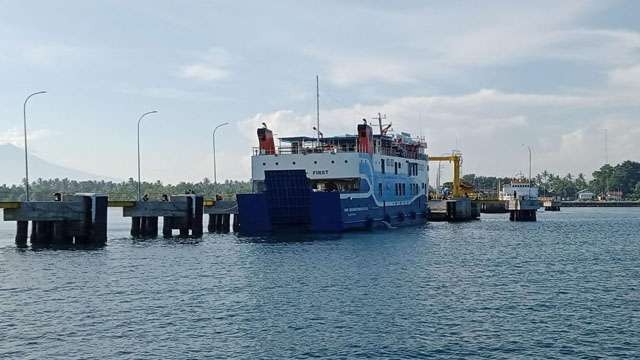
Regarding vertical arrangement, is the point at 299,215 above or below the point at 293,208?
below

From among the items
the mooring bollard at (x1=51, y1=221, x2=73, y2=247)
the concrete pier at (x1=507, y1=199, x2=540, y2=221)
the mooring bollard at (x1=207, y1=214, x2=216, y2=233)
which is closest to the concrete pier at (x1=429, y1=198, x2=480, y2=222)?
the concrete pier at (x1=507, y1=199, x2=540, y2=221)

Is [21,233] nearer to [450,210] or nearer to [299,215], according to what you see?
[299,215]

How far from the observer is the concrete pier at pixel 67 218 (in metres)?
51.8

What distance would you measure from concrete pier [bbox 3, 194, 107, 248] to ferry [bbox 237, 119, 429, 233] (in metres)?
12.2

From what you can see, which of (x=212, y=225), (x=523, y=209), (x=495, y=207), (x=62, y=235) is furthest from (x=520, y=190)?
(x=62, y=235)

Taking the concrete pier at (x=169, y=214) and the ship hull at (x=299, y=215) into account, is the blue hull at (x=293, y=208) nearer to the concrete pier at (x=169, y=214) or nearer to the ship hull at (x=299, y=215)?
the ship hull at (x=299, y=215)

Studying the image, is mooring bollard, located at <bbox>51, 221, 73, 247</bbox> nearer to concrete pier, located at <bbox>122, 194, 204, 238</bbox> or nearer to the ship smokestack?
concrete pier, located at <bbox>122, 194, 204, 238</bbox>

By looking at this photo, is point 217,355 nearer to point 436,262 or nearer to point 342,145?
point 436,262

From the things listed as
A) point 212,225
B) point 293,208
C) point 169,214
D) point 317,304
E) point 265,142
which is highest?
point 265,142

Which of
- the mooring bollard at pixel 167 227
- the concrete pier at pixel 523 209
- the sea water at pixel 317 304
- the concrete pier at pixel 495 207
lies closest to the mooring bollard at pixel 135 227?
the mooring bollard at pixel 167 227

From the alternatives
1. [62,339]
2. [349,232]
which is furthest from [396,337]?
[349,232]

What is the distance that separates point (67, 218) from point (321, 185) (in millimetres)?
23981

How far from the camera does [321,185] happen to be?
68.1 m

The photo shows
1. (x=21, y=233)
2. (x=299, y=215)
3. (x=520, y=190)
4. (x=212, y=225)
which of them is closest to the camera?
(x=21, y=233)
